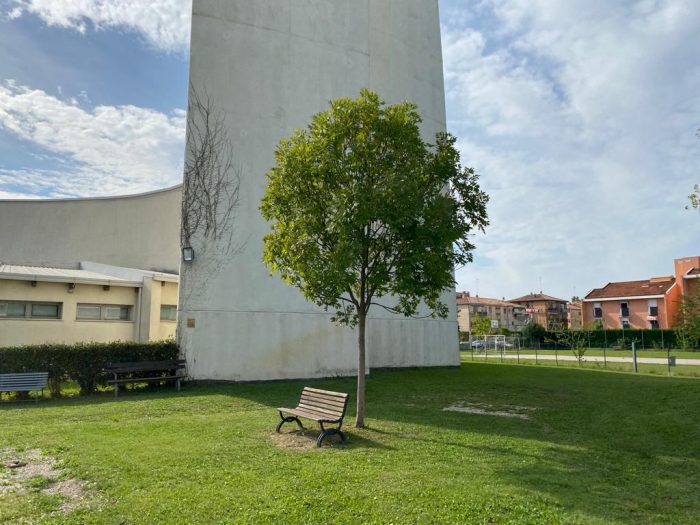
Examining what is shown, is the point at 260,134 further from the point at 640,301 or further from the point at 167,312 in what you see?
the point at 640,301

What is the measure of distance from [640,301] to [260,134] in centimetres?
7132

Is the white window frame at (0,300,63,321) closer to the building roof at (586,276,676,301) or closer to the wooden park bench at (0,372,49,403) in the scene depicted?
the wooden park bench at (0,372,49,403)

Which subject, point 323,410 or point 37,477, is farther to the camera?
point 323,410

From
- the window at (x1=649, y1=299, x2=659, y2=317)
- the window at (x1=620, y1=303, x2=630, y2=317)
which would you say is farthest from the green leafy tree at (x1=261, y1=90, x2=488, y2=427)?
the window at (x1=620, y1=303, x2=630, y2=317)

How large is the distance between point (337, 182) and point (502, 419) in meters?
6.17

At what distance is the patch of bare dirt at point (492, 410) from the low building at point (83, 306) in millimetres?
13362

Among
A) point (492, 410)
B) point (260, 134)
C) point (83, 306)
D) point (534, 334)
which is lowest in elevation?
point (492, 410)

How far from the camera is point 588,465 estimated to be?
24.0 feet

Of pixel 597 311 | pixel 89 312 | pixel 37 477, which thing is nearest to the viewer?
pixel 37 477

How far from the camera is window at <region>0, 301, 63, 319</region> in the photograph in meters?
18.9

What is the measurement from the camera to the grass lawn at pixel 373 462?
17.7 feet

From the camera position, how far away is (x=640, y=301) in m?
73.0

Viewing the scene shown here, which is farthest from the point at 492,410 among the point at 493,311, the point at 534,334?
the point at 493,311

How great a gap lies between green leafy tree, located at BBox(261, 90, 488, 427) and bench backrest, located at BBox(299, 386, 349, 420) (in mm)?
953
